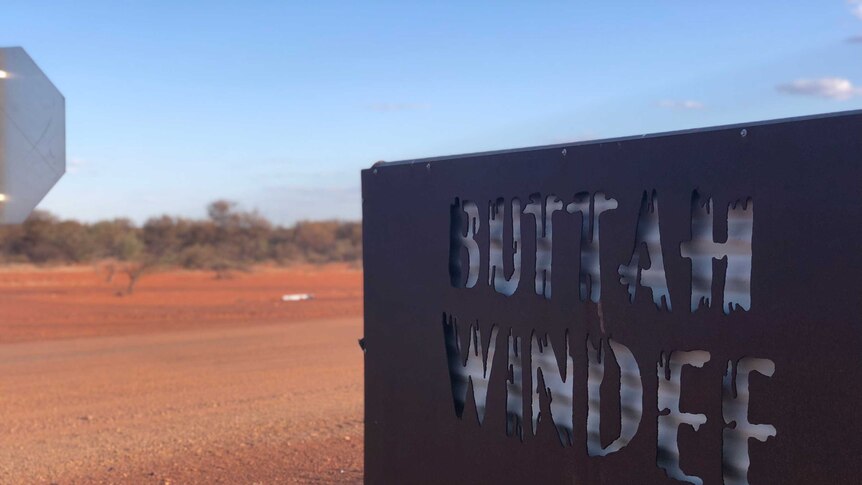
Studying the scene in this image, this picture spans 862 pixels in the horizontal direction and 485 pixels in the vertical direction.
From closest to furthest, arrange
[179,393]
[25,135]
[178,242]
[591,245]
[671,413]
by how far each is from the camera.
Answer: [671,413] → [591,245] → [25,135] → [179,393] → [178,242]

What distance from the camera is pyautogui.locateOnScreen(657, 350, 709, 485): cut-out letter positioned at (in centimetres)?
332

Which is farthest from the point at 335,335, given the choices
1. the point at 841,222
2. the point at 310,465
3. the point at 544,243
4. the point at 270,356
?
the point at 841,222

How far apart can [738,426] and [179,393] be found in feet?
30.7

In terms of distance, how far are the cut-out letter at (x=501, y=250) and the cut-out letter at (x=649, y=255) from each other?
675mm

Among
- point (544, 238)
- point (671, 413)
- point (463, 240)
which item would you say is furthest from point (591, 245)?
point (463, 240)

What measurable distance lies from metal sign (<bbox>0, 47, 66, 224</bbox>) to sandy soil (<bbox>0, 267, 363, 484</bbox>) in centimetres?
296

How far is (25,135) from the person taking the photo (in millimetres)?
4805

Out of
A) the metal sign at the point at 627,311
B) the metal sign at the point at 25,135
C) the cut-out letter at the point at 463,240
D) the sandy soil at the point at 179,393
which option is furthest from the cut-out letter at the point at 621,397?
the sandy soil at the point at 179,393

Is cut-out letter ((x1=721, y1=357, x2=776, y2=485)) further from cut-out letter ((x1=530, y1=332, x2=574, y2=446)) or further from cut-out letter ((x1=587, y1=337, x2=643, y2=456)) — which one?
cut-out letter ((x1=530, y1=332, x2=574, y2=446))

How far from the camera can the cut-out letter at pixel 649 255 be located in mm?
3438

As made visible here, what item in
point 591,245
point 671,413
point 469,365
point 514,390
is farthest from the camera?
point 469,365

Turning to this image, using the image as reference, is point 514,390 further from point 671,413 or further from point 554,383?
point 671,413

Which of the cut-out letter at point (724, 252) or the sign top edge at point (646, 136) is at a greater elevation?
the sign top edge at point (646, 136)

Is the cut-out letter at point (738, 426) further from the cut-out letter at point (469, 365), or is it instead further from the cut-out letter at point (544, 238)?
the cut-out letter at point (469, 365)
